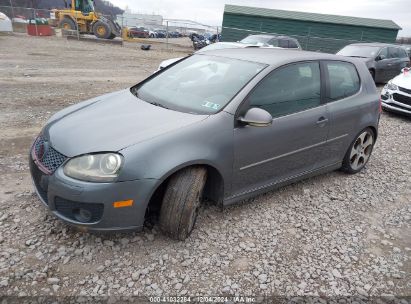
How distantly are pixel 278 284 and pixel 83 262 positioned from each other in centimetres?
149

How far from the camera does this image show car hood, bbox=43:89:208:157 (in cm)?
259

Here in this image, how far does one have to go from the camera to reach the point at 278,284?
2.60m

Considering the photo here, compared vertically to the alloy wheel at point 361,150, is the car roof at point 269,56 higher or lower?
higher

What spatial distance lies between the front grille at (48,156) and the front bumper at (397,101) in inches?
300

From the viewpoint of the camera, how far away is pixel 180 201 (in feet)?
8.97

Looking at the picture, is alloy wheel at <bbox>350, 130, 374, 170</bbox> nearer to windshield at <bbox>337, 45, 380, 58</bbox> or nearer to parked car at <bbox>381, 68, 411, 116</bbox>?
parked car at <bbox>381, 68, 411, 116</bbox>

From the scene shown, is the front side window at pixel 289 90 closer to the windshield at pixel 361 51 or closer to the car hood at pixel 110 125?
Answer: the car hood at pixel 110 125

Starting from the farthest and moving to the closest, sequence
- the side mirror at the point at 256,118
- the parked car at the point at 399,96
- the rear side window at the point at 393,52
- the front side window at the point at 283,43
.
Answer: the front side window at the point at 283,43
the rear side window at the point at 393,52
the parked car at the point at 399,96
the side mirror at the point at 256,118

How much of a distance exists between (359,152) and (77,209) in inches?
141

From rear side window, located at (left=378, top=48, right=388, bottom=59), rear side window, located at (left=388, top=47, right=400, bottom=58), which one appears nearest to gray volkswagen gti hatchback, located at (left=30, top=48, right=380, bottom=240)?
rear side window, located at (left=378, top=48, right=388, bottom=59)

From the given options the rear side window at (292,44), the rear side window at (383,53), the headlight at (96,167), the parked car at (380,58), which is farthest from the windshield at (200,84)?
the rear side window at (292,44)

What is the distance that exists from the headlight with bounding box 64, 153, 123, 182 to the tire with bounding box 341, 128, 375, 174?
3.05 m

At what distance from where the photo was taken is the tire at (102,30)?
78.9 ft

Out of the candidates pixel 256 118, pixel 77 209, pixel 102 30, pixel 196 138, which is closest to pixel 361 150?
pixel 256 118
